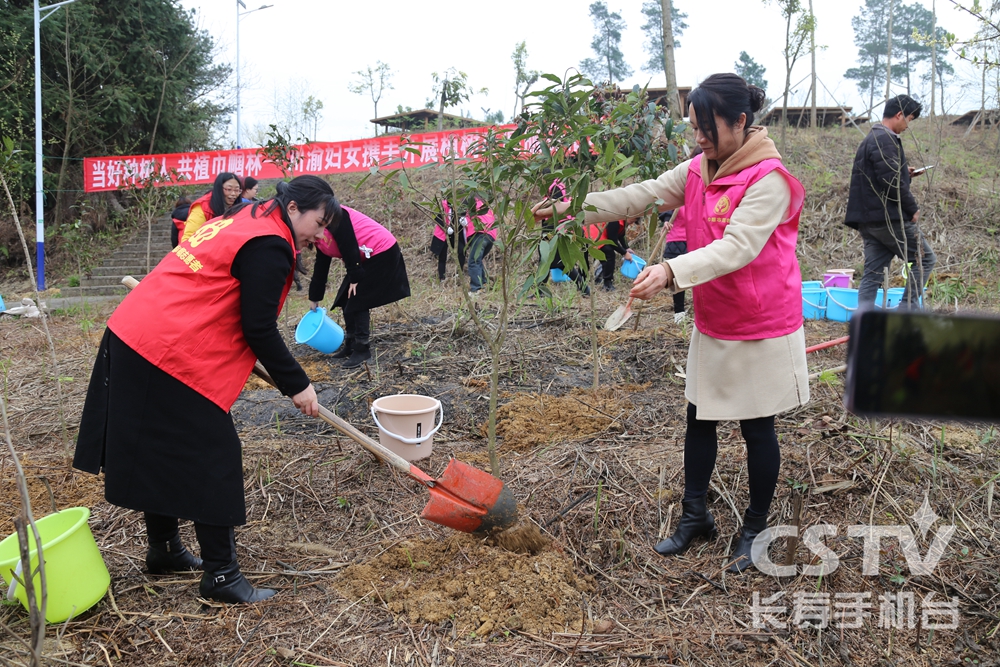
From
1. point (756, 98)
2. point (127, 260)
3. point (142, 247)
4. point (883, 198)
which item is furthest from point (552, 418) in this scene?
point (142, 247)

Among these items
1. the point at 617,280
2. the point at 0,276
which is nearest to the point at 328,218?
the point at 617,280

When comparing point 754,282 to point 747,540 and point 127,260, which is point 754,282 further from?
point 127,260

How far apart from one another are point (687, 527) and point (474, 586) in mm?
802

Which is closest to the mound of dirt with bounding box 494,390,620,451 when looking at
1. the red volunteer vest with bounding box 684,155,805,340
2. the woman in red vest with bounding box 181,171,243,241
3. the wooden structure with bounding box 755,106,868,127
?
the red volunteer vest with bounding box 684,155,805,340

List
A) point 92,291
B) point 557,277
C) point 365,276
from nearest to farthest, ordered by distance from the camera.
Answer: point 365,276 → point 557,277 → point 92,291

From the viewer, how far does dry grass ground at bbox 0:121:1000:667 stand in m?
1.87

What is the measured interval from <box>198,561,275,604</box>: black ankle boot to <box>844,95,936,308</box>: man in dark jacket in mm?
4262

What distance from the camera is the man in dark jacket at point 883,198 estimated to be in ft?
13.8

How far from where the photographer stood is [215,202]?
4.58m

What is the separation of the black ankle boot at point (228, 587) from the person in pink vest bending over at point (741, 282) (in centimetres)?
159

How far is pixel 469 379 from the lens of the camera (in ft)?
13.5

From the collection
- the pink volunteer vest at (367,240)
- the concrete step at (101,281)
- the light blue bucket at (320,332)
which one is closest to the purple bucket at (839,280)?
the pink volunteer vest at (367,240)

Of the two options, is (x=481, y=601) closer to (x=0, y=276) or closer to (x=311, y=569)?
(x=311, y=569)

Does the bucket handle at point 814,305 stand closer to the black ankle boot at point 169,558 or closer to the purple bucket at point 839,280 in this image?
the purple bucket at point 839,280
